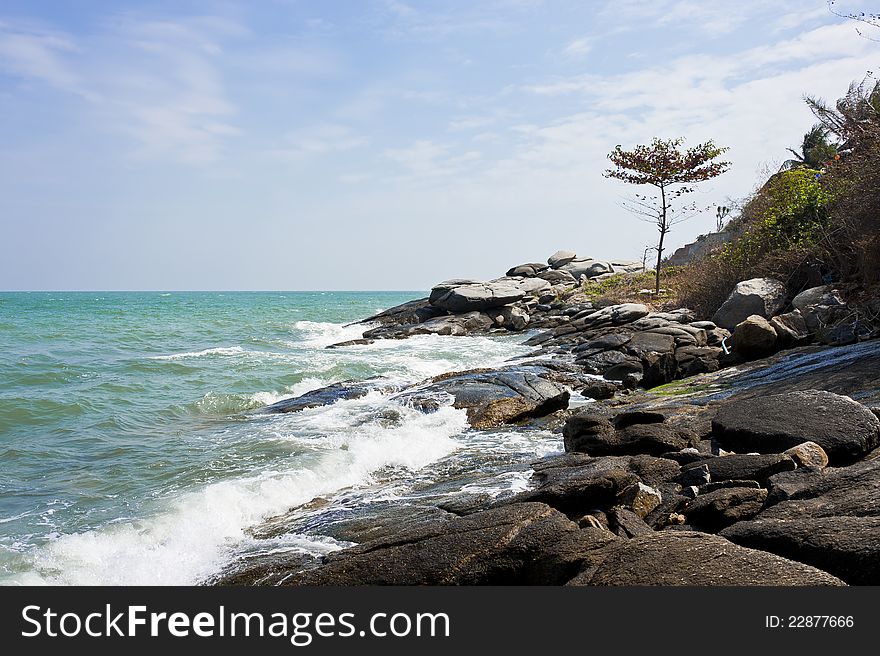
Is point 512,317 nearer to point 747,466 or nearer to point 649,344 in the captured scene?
point 649,344

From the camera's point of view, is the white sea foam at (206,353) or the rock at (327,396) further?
the white sea foam at (206,353)

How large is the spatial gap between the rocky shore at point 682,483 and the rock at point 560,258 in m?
28.4

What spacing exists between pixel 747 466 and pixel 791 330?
8.55 meters

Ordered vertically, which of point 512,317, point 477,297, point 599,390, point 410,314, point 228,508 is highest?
point 477,297

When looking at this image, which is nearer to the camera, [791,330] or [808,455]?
[808,455]

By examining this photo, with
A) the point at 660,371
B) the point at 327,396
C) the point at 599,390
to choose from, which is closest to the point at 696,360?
the point at 660,371

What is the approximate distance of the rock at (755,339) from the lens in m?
13.4

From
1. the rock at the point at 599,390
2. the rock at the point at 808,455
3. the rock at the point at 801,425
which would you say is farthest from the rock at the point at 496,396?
the rock at the point at 808,455

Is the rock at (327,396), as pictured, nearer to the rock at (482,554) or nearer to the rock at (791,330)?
the rock at (791,330)

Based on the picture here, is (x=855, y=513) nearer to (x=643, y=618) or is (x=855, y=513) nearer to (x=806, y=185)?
(x=643, y=618)

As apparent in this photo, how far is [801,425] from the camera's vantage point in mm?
6867

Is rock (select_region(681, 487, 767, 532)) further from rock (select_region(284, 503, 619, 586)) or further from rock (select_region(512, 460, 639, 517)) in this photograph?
rock (select_region(284, 503, 619, 586))

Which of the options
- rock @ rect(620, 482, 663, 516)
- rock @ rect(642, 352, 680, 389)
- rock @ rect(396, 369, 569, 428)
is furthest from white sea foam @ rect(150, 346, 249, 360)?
rock @ rect(620, 482, 663, 516)

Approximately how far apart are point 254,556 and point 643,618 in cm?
393
